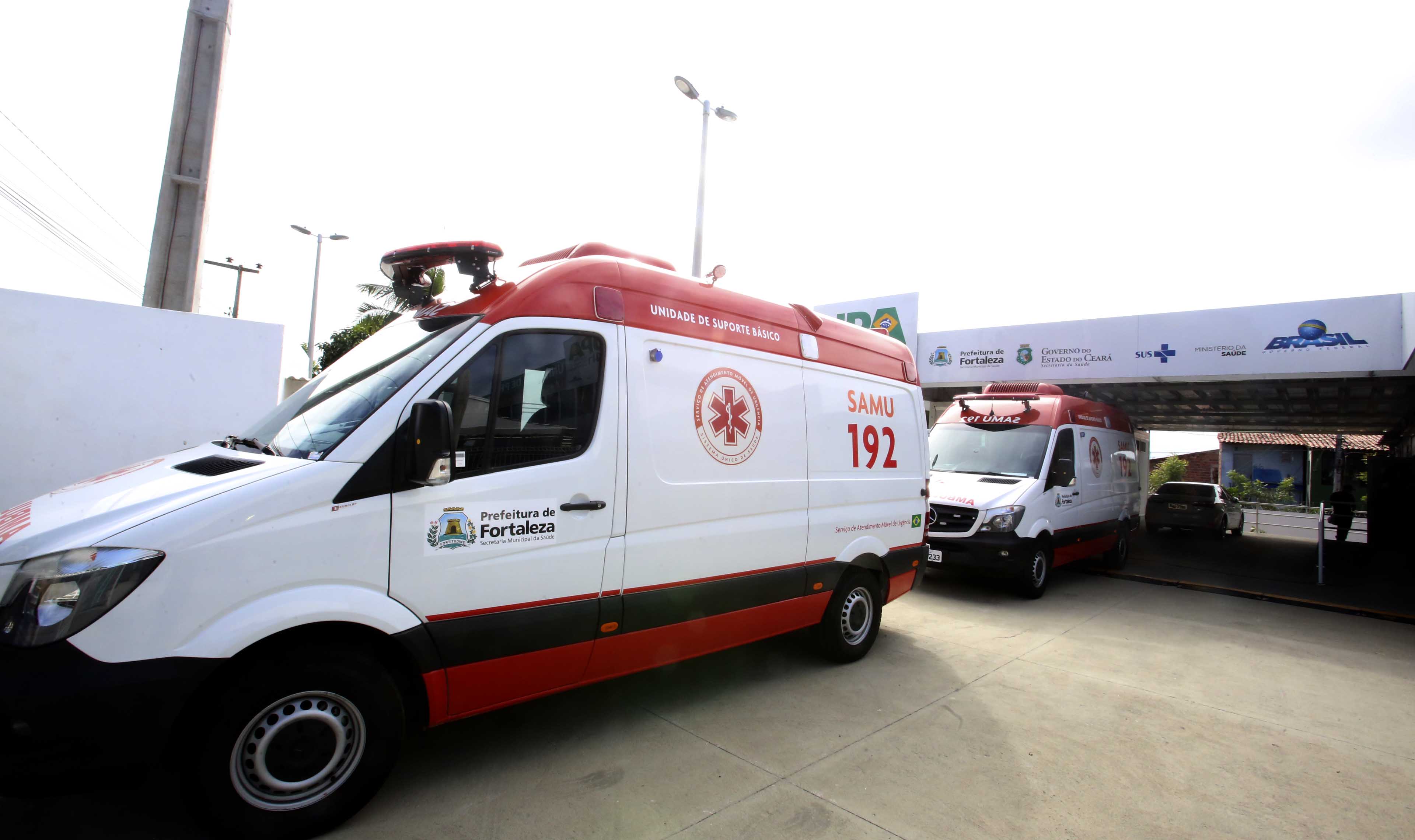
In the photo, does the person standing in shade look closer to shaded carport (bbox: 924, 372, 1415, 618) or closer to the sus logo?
shaded carport (bbox: 924, 372, 1415, 618)

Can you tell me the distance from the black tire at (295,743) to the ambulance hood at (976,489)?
6.44 metres

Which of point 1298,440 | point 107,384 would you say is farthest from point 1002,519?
point 1298,440

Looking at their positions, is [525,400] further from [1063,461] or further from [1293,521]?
[1293,521]

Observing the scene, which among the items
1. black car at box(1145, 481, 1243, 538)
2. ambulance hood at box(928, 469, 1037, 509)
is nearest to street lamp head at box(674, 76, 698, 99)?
ambulance hood at box(928, 469, 1037, 509)

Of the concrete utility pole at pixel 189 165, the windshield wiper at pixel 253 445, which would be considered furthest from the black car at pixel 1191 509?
the concrete utility pole at pixel 189 165

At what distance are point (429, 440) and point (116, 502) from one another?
123cm

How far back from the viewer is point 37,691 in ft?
7.60

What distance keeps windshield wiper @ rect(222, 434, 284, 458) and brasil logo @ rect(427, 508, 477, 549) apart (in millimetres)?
730

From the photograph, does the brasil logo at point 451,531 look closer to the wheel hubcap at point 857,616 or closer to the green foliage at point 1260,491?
the wheel hubcap at point 857,616

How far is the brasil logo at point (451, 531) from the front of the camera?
10.1 feet

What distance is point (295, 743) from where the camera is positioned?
2.78 metres

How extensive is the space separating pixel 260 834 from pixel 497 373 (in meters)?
2.10

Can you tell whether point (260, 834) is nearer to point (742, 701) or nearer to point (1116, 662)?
point (742, 701)

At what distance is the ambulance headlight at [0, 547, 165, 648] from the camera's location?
238 cm
